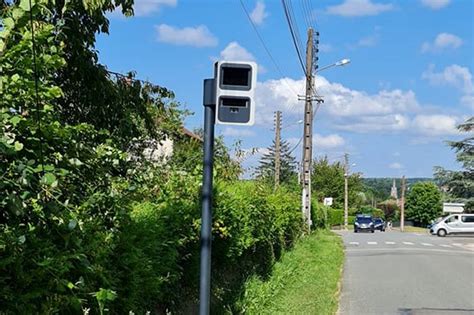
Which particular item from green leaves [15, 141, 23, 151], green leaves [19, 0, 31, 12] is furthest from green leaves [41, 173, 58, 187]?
green leaves [19, 0, 31, 12]

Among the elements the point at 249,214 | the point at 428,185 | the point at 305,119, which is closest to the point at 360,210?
the point at 428,185

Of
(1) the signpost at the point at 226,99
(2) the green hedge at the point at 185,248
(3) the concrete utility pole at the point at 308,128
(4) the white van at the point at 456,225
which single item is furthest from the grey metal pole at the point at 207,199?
(4) the white van at the point at 456,225

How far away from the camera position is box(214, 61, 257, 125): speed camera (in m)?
5.34

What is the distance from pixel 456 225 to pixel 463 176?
622 centimetres

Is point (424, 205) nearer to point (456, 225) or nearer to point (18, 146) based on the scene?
point (456, 225)

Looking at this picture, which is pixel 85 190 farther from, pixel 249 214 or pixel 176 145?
pixel 176 145

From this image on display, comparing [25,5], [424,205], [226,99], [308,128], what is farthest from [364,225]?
[25,5]

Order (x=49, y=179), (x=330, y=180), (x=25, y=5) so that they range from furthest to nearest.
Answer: (x=330, y=180), (x=25, y=5), (x=49, y=179)

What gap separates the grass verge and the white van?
117 feet

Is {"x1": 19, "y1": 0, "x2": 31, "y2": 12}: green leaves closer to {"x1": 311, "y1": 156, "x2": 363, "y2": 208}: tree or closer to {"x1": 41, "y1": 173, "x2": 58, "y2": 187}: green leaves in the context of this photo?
{"x1": 41, "y1": 173, "x2": 58, "y2": 187}: green leaves

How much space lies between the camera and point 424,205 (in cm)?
10038

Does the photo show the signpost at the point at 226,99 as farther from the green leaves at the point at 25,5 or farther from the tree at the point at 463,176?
the tree at the point at 463,176

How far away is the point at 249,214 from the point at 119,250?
594 centimetres

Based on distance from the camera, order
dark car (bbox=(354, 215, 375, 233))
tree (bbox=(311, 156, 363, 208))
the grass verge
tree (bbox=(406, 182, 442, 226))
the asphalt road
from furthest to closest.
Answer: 1. tree (bbox=(406, 182, 442, 226))
2. tree (bbox=(311, 156, 363, 208))
3. dark car (bbox=(354, 215, 375, 233))
4. the asphalt road
5. the grass verge
